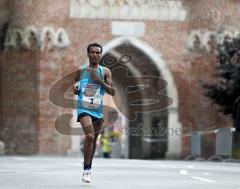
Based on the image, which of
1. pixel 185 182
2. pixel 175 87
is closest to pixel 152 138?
pixel 175 87

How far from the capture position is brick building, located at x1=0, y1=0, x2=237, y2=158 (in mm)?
35469

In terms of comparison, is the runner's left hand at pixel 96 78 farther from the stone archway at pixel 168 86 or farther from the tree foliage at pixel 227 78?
the stone archway at pixel 168 86

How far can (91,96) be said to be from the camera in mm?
11734

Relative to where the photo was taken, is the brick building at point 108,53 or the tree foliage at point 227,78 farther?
the brick building at point 108,53

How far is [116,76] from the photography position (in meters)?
35.7

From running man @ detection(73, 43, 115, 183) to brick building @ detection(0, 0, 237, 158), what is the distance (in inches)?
909

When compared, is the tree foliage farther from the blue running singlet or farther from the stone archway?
the blue running singlet

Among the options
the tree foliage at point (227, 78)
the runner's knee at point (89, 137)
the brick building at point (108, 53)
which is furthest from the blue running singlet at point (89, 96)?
the brick building at point (108, 53)

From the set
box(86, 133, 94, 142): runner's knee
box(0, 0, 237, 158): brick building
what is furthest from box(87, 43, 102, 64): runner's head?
box(0, 0, 237, 158): brick building

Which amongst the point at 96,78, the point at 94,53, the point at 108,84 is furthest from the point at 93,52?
the point at 108,84

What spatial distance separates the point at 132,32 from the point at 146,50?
87cm

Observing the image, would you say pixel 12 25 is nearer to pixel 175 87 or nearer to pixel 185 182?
pixel 175 87

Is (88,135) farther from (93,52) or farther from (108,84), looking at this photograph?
(93,52)

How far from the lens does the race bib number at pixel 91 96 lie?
1170cm
